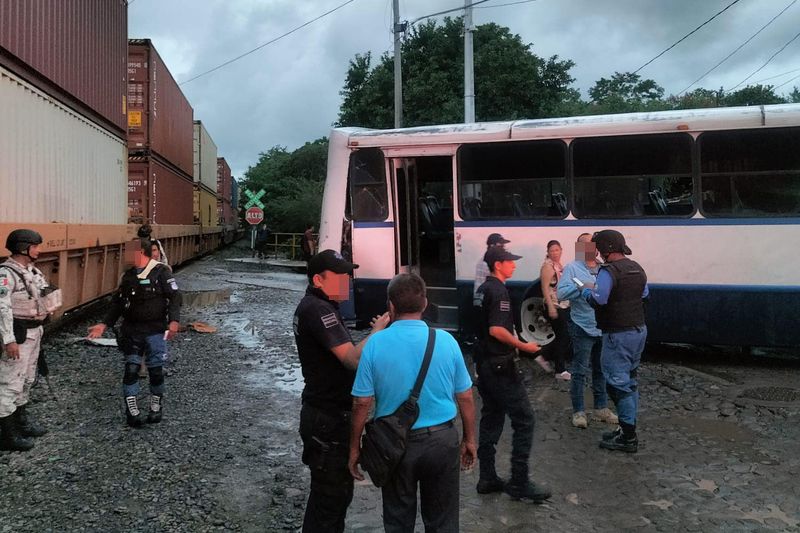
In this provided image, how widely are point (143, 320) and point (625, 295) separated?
3.91 metres

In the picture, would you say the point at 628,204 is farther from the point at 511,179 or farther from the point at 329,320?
the point at 329,320

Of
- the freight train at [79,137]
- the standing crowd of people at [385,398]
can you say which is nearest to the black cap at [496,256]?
the standing crowd of people at [385,398]

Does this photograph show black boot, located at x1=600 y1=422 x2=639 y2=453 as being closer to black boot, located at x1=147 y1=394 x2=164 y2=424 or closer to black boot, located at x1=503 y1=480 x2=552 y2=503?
black boot, located at x1=503 y1=480 x2=552 y2=503

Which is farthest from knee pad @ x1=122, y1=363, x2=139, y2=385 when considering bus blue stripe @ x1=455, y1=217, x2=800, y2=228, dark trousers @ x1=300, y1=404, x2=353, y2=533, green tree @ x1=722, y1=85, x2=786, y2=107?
green tree @ x1=722, y1=85, x2=786, y2=107

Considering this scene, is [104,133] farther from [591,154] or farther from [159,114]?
[591,154]

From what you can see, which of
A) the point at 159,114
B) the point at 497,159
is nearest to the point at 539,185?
the point at 497,159

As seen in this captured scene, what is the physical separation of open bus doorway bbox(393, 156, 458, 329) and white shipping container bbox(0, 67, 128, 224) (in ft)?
15.0

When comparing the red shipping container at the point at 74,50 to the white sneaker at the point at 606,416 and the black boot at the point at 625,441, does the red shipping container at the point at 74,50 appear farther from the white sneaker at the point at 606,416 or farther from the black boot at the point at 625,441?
the black boot at the point at 625,441

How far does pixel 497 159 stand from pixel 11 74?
586 cm

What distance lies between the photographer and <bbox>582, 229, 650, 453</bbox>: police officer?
15.7ft

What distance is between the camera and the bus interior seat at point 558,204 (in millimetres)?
8008

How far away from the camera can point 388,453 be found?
8.71 feet

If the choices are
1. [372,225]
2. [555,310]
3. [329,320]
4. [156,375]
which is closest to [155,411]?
[156,375]

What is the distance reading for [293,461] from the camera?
486 centimetres
